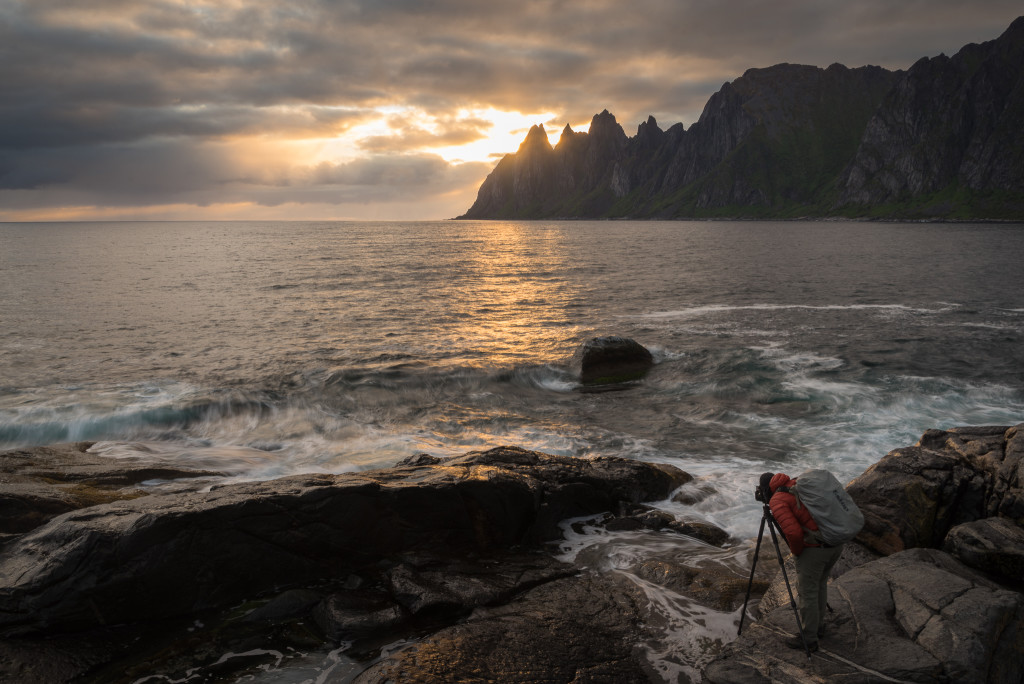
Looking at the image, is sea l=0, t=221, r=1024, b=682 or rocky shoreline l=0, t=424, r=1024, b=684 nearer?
rocky shoreline l=0, t=424, r=1024, b=684

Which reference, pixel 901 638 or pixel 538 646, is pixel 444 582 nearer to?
pixel 538 646

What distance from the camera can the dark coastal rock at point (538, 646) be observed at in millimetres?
8102

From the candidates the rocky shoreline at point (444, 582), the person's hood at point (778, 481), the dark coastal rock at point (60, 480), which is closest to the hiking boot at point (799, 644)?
the rocky shoreline at point (444, 582)

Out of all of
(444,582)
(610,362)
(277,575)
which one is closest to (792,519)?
(444,582)

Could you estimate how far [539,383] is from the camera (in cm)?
2675

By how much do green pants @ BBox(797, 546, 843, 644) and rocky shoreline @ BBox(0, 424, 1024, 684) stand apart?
12.2 inches

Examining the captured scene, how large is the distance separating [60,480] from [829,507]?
1543 cm

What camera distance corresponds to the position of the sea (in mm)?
16844

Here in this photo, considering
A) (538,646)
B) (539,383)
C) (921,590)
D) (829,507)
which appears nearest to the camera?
(829,507)

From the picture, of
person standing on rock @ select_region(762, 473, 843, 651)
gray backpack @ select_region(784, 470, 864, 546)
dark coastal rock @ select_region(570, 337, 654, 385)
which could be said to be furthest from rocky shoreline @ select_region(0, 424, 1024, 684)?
dark coastal rock @ select_region(570, 337, 654, 385)

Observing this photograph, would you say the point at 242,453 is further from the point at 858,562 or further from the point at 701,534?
the point at 858,562

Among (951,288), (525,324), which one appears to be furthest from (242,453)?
(951,288)

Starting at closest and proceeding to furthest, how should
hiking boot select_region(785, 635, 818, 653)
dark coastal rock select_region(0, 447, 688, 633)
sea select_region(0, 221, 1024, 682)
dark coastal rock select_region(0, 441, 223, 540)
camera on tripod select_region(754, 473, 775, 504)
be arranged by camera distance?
hiking boot select_region(785, 635, 818, 653), camera on tripod select_region(754, 473, 775, 504), dark coastal rock select_region(0, 447, 688, 633), dark coastal rock select_region(0, 441, 223, 540), sea select_region(0, 221, 1024, 682)

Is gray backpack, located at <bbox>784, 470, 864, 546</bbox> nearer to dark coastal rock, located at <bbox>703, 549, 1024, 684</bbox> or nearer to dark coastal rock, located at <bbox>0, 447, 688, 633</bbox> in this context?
dark coastal rock, located at <bbox>703, 549, 1024, 684</bbox>
